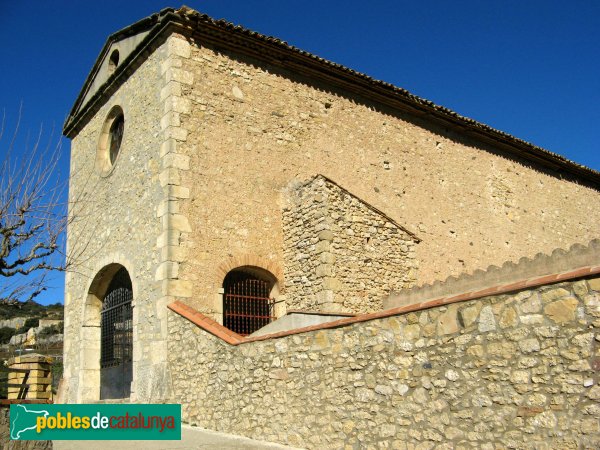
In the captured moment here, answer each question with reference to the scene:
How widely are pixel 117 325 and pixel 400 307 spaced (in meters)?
8.88

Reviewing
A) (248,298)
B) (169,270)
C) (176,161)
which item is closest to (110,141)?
(176,161)

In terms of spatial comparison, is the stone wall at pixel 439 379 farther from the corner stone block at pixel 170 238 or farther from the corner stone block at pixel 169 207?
the corner stone block at pixel 169 207

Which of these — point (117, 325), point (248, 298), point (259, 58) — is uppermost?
point (259, 58)

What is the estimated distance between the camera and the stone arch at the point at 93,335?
1372cm

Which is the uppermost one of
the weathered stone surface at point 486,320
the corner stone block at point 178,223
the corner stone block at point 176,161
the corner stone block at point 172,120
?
the corner stone block at point 172,120

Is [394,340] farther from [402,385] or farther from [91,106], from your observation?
[91,106]

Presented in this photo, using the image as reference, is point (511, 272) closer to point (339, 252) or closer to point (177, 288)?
point (339, 252)

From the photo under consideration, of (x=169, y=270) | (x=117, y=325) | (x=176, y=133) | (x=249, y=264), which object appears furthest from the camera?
(x=117, y=325)

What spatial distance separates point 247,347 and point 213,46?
22.2 feet

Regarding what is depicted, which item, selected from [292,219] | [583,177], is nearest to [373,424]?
[292,219]

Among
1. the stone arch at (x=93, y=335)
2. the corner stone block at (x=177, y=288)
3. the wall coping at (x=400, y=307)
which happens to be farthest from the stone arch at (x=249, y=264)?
the stone arch at (x=93, y=335)

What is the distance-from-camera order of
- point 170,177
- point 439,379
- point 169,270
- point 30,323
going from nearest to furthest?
1. point 439,379
2. point 169,270
3. point 170,177
4. point 30,323

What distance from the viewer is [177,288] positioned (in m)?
10.8

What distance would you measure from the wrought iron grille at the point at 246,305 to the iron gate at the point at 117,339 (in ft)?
8.17
